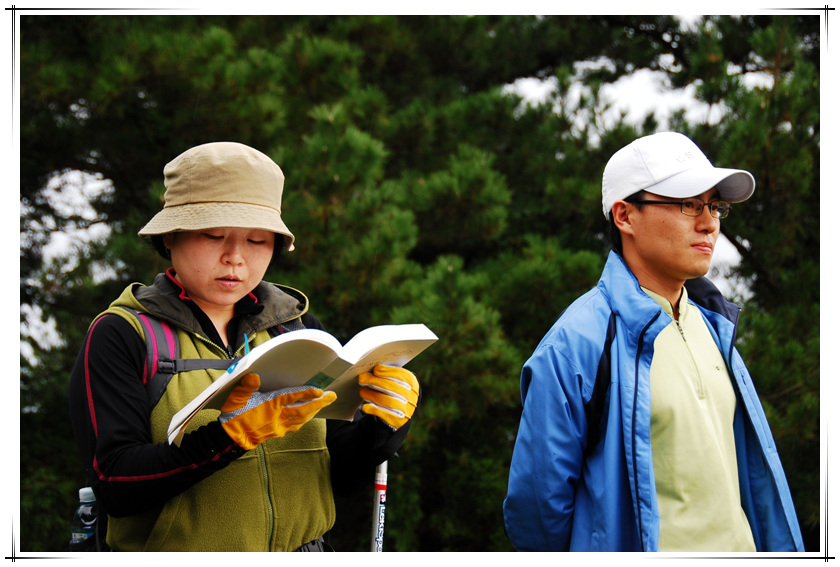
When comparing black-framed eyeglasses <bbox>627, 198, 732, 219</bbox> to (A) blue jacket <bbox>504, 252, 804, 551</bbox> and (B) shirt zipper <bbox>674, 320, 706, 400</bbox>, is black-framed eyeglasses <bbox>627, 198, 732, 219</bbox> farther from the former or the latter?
(B) shirt zipper <bbox>674, 320, 706, 400</bbox>

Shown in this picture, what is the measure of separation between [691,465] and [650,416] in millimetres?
148

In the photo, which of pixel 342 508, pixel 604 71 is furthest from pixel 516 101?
pixel 342 508

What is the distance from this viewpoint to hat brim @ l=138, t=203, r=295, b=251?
1510mm

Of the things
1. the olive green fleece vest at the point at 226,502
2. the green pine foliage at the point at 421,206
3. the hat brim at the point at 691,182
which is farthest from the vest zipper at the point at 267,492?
the green pine foliage at the point at 421,206

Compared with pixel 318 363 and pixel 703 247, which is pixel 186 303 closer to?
pixel 318 363

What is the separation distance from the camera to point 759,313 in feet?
13.9

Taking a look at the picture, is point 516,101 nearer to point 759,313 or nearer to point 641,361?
point 759,313

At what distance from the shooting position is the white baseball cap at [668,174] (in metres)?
1.74

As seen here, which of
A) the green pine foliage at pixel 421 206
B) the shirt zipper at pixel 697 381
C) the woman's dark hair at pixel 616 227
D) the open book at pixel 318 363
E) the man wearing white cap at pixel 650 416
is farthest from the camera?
the green pine foliage at pixel 421 206

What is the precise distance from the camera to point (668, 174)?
1.75 metres

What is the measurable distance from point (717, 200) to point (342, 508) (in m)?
Answer: 3.21

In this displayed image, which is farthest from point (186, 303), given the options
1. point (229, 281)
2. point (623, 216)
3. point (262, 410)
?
point (623, 216)

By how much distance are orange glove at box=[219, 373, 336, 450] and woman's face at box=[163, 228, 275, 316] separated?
0.28m

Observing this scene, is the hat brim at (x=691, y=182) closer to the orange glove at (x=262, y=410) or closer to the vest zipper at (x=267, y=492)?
the orange glove at (x=262, y=410)
